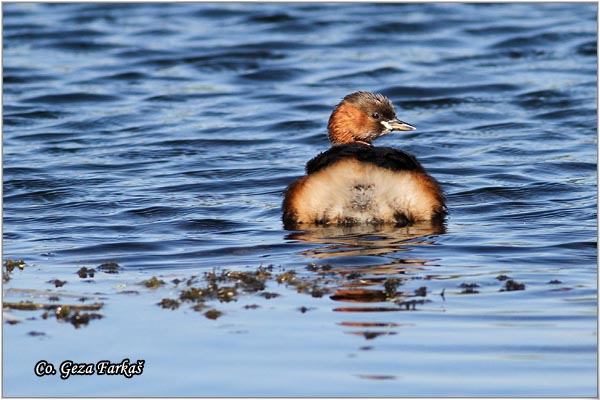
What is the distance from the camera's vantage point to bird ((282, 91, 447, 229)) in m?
7.97

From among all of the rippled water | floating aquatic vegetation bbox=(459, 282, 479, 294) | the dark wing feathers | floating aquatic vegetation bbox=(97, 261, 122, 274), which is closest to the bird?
the dark wing feathers

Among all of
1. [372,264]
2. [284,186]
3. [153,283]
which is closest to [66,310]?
[153,283]

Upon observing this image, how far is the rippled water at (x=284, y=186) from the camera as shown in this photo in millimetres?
5776

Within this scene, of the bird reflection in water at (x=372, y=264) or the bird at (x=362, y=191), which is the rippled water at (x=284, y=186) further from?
the bird at (x=362, y=191)

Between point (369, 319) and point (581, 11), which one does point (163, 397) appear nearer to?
point (369, 319)

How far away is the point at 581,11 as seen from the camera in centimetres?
2028

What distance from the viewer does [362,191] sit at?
26.4 ft

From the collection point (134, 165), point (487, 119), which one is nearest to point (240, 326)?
point (134, 165)

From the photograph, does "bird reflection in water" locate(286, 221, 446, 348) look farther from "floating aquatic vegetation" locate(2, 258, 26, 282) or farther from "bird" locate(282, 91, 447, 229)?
"floating aquatic vegetation" locate(2, 258, 26, 282)

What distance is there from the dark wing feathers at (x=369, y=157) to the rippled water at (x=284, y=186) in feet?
1.71

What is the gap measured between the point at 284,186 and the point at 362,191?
3.02 metres

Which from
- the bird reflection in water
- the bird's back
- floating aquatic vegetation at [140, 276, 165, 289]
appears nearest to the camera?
the bird reflection in water

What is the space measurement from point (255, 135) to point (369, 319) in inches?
300

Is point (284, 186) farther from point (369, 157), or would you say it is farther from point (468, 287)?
point (468, 287)
